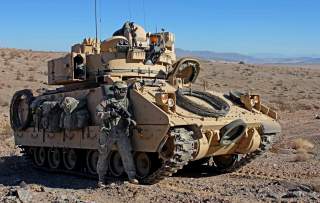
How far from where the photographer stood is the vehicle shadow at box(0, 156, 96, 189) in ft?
41.0

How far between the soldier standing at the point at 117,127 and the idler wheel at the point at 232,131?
5.71 feet

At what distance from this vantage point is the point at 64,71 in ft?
47.1

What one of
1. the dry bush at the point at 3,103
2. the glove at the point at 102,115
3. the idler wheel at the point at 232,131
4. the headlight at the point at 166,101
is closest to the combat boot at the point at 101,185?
the glove at the point at 102,115

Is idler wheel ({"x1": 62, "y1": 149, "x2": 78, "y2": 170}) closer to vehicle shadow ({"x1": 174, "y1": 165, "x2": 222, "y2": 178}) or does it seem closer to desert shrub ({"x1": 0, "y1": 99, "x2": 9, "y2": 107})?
vehicle shadow ({"x1": 174, "y1": 165, "x2": 222, "y2": 178})

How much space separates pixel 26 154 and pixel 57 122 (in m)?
2.63

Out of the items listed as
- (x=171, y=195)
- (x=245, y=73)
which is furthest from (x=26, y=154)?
(x=245, y=73)

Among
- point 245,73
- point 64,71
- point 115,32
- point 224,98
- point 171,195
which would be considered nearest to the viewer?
point 171,195

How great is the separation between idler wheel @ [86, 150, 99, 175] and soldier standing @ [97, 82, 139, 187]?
4.91 ft

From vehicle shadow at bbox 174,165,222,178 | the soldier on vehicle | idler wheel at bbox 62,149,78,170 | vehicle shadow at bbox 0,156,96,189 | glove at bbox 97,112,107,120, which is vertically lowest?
vehicle shadow at bbox 0,156,96,189

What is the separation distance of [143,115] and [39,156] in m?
5.02

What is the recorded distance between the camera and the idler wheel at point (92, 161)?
13.3 metres

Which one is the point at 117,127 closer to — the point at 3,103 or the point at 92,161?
the point at 92,161

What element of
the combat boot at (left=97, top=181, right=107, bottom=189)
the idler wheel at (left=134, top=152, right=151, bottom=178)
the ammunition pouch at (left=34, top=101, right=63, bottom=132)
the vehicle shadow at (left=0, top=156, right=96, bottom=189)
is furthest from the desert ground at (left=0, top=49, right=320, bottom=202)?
the ammunition pouch at (left=34, top=101, right=63, bottom=132)

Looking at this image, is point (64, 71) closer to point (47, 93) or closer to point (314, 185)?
point (47, 93)
